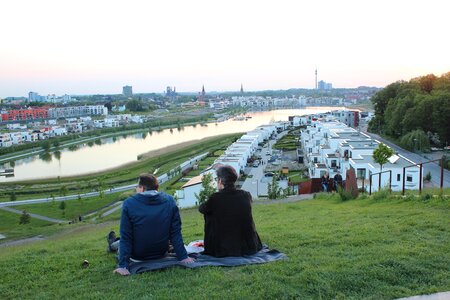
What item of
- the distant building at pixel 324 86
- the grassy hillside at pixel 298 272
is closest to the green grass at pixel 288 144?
the grassy hillside at pixel 298 272

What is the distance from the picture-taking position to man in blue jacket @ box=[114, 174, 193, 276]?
3191mm

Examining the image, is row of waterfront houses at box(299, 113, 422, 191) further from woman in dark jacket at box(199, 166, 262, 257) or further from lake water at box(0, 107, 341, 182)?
lake water at box(0, 107, 341, 182)

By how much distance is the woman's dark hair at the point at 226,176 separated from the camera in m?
3.31

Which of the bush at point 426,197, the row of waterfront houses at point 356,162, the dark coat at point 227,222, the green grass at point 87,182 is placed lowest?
the green grass at point 87,182

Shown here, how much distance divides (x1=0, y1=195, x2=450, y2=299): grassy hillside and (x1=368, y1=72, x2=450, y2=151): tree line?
20165mm

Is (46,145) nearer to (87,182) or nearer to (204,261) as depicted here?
(87,182)

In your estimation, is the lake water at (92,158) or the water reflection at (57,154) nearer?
the lake water at (92,158)

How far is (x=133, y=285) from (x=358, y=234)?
7.23 ft

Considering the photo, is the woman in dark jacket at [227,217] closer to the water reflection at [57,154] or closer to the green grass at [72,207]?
the green grass at [72,207]

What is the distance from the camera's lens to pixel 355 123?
47.2m

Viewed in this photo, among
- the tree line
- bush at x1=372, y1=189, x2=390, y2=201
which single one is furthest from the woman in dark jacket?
the tree line

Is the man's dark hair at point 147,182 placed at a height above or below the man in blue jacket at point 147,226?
above

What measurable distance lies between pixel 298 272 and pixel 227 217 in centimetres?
69

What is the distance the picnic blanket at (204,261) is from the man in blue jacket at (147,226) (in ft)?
0.19
